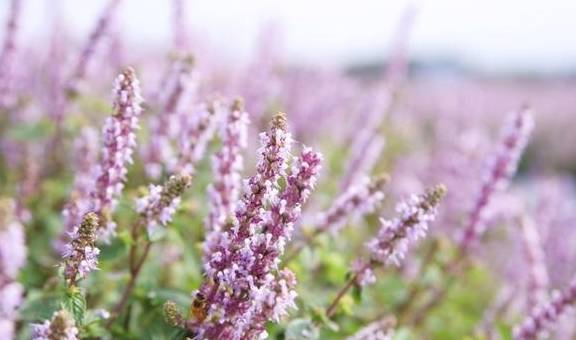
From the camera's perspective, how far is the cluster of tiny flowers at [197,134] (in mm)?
3984

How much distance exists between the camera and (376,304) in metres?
5.62

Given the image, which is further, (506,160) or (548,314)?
(506,160)

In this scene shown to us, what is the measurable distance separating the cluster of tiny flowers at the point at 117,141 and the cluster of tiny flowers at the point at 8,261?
379 mm

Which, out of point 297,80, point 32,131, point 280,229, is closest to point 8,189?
point 32,131

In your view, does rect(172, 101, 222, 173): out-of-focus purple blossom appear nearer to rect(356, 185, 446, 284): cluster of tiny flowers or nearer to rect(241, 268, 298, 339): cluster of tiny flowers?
rect(356, 185, 446, 284): cluster of tiny flowers

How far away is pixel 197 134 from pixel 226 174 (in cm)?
55

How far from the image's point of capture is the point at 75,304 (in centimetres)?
276

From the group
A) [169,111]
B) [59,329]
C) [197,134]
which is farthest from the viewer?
[169,111]

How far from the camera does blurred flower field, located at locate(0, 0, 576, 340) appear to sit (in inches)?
106

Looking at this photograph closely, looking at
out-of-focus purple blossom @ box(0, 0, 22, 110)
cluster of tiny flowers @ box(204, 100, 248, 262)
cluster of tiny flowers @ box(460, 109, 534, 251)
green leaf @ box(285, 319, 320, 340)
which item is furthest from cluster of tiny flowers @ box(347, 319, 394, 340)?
out-of-focus purple blossom @ box(0, 0, 22, 110)

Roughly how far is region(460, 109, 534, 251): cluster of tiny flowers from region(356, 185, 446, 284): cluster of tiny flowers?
1.78 metres

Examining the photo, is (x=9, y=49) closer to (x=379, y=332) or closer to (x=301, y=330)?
(x=301, y=330)

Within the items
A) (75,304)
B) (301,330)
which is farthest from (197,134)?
(75,304)

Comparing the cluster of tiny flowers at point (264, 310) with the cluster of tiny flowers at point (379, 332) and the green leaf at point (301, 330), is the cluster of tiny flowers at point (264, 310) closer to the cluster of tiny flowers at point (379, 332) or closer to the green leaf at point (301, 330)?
the green leaf at point (301, 330)
